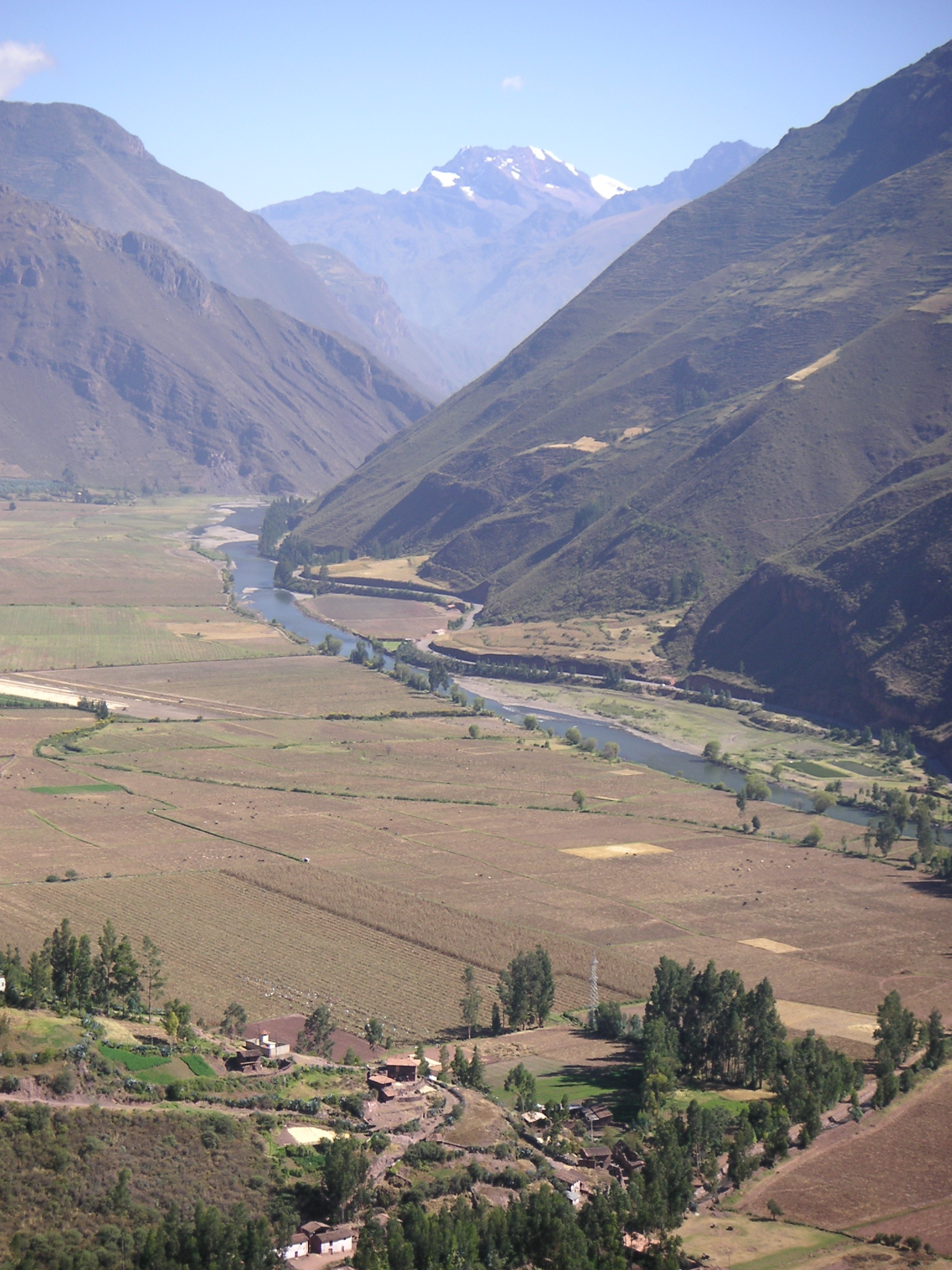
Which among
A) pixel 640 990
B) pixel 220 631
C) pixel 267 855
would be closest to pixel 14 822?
pixel 267 855

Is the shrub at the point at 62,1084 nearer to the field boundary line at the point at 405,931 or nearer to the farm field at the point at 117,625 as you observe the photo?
the field boundary line at the point at 405,931

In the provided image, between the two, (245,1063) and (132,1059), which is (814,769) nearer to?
(245,1063)

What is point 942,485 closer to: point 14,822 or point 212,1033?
point 14,822

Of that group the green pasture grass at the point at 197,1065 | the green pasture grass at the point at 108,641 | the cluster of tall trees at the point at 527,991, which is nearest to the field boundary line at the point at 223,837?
the cluster of tall trees at the point at 527,991

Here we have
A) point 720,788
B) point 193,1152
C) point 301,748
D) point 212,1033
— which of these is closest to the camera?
point 193,1152

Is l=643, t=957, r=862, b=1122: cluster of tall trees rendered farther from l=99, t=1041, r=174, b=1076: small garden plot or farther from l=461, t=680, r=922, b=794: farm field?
l=461, t=680, r=922, b=794: farm field

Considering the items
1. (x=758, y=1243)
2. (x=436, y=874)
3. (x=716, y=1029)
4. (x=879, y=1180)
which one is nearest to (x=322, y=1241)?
(x=758, y=1243)

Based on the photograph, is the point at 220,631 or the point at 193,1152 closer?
the point at 193,1152
